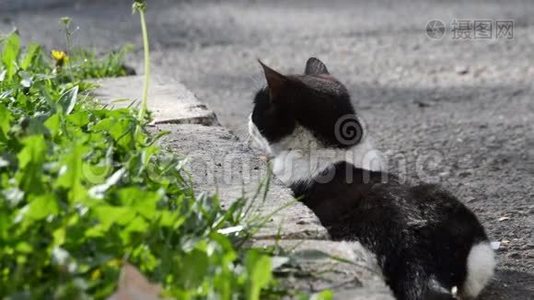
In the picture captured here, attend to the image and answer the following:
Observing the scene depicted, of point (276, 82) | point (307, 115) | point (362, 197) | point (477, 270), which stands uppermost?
point (276, 82)

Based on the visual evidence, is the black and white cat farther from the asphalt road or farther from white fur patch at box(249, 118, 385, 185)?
the asphalt road

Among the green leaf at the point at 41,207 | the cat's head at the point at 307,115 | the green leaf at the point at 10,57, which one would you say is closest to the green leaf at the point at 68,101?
the green leaf at the point at 10,57

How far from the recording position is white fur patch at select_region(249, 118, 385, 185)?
3.06 meters

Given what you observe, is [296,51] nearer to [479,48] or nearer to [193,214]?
[479,48]

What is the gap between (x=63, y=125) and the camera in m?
2.43

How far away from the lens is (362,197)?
279 centimetres

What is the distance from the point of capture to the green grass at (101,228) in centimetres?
175

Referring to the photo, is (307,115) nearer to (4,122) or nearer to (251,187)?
(251,187)

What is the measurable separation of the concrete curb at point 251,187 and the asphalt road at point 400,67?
368 millimetres

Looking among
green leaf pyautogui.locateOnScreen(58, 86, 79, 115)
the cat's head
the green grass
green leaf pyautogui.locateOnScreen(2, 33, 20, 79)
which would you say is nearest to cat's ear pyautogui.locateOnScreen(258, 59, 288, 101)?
the cat's head

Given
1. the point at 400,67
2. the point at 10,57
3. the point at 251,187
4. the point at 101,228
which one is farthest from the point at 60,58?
the point at 400,67

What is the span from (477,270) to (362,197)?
1.30ft

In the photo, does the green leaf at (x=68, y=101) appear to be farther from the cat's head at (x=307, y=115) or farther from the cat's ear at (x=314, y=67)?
the cat's ear at (x=314, y=67)

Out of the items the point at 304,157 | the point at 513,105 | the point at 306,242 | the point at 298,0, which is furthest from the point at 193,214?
the point at 298,0
